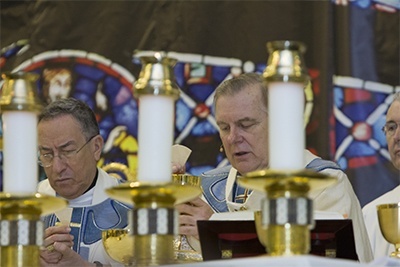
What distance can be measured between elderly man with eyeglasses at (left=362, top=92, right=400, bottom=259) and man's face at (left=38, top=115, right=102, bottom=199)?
4.28 feet

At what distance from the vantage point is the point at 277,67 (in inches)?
100

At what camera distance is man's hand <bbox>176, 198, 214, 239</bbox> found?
4164 millimetres

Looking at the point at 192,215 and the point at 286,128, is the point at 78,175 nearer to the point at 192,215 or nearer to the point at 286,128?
the point at 192,215

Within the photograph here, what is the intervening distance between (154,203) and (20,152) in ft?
0.99

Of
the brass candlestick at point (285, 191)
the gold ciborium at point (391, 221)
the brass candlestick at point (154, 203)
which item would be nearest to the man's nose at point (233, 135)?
the gold ciborium at point (391, 221)

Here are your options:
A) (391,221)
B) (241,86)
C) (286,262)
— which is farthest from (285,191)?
(241,86)

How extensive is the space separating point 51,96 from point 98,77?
25 centimetres

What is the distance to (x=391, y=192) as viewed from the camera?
5797 mm

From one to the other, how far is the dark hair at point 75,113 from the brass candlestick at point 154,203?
2.61m

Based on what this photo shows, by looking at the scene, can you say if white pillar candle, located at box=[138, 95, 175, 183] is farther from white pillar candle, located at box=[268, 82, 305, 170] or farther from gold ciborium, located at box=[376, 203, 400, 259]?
gold ciborium, located at box=[376, 203, 400, 259]

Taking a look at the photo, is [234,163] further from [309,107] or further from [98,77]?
[98,77]

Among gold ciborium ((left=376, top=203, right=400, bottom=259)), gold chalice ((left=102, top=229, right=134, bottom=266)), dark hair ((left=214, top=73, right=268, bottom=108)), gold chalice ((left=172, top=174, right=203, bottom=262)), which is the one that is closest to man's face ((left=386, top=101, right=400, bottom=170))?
dark hair ((left=214, top=73, right=268, bottom=108))

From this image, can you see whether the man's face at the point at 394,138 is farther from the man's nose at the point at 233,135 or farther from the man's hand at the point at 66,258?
the man's hand at the point at 66,258

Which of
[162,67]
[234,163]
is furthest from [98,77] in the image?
[162,67]
